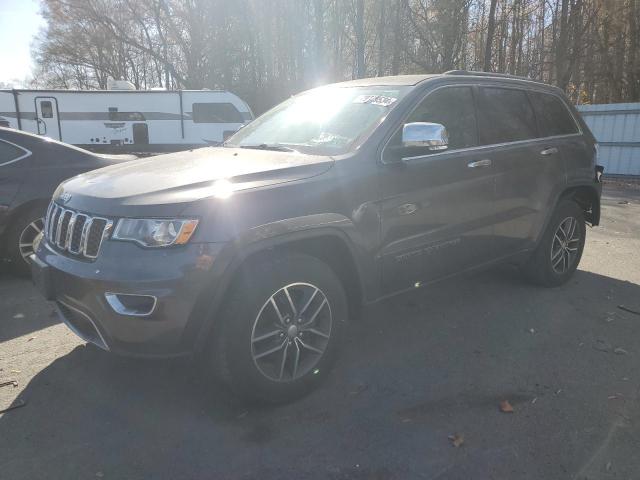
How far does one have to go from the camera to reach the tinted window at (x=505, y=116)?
4219 millimetres

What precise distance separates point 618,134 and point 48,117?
18290 mm

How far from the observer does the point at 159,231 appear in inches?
103

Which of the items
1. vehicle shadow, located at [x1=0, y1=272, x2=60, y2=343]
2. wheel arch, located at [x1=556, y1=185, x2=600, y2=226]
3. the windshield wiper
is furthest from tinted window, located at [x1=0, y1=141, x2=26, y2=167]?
wheel arch, located at [x1=556, y1=185, x2=600, y2=226]

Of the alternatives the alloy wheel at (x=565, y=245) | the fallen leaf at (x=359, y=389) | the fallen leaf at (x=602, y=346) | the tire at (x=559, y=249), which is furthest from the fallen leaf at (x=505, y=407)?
the alloy wheel at (x=565, y=245)

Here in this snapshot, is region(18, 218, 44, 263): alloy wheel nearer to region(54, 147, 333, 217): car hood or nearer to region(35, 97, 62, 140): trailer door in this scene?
region(54, 147, 333, 217): car hood

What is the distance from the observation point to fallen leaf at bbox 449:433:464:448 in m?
2.71

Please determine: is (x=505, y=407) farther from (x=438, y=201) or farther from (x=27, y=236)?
(x=27, y=236)

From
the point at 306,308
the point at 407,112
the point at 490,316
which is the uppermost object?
the point at 407,112

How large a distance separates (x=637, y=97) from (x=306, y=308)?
21.8 metres

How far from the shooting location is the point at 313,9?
26.2 m

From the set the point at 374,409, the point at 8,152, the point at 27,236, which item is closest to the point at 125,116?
the point at 8,152

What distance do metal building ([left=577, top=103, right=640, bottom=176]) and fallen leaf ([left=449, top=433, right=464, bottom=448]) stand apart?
15.0 metres

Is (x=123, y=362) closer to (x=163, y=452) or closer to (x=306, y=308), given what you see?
(x=163, y=452)

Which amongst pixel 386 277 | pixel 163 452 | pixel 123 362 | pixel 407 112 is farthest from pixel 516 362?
pixel 123 362
